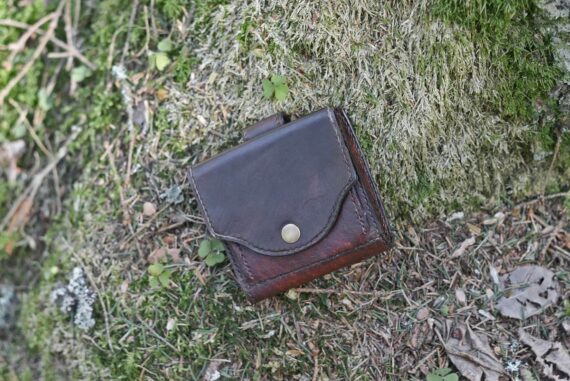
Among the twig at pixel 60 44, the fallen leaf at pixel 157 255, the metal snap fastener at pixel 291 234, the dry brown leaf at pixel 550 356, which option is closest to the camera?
the metal snap fastener at pixel 291 234

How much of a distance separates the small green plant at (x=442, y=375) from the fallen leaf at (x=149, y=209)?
147cm

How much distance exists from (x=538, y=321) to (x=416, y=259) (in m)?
0.58

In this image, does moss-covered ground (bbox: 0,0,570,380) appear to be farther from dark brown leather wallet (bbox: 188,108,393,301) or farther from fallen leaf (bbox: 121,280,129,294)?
dark brown leather wallet (bbox: 188,108,393,301)

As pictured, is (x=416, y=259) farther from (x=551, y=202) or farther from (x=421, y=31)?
(x=421, y=31)

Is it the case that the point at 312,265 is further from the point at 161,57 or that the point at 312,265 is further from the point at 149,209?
the point at 161,57

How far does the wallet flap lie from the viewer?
228 cm

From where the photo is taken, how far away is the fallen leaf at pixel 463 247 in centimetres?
263

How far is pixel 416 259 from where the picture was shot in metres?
2.62

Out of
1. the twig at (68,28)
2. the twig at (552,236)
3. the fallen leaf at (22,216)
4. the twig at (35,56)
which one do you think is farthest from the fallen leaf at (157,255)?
the twig at (552,236)

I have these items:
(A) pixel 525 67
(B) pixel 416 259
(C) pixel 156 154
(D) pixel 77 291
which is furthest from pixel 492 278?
(D) pixel 77 291

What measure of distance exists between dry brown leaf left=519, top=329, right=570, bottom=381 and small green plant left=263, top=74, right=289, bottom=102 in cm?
148

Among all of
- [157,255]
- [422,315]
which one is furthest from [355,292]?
[157,255]

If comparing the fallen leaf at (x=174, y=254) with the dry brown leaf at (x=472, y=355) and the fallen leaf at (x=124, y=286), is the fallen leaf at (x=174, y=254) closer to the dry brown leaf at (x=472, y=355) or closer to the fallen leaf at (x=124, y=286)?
the fallen leaf at (x=124, y=286)

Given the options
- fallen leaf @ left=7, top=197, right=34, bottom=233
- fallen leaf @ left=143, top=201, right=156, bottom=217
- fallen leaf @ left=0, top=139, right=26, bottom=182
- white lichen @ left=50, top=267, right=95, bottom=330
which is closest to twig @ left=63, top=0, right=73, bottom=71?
fallen leaf @ left=0, top=139, right=26, bottom=182
